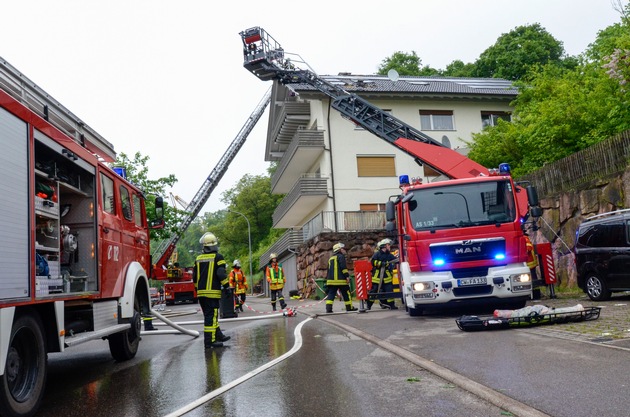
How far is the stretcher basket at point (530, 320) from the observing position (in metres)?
8.83

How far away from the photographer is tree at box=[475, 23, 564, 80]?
4859cm

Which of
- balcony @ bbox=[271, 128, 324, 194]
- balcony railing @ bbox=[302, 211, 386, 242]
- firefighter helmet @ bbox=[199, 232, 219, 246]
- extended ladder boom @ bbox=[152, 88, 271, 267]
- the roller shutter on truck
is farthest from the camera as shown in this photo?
extended ladder boom @ bbox=[152, 88, 271, 267]

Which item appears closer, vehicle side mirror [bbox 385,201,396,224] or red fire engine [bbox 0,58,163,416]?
red fire engine [bbox 0,58,163,416]

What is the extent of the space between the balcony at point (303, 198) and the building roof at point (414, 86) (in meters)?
4.79

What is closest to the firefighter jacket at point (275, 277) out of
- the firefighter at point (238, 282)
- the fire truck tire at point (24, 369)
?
the firefighter at point (238, 282)

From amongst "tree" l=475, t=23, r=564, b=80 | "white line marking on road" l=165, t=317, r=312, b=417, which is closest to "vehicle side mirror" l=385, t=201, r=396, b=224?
"white line marking on road" l=165, t=317, r=312, b=417

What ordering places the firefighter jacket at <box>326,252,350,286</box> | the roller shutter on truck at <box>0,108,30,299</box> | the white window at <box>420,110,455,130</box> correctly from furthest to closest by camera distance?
the white window at <box>420,110,455,130</box> → the firefighter jacket at <box>326,252,350,286</box> → the roller shutter on truck at <box>0,108,30,299</box>

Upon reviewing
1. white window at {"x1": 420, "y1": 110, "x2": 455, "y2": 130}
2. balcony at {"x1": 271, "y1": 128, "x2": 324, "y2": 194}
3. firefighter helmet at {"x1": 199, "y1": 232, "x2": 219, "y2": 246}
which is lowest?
firefighter helmet at {"x1": 199, "y1": 232, "x2": 219, "y2": 246}

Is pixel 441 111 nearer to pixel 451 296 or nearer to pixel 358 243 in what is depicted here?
pixel 358 243

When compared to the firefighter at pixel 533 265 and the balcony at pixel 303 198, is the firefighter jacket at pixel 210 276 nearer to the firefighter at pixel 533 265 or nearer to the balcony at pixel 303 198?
the firefighter at pixel 533 265

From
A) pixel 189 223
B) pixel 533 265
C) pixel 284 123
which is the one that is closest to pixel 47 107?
pixel 533 265

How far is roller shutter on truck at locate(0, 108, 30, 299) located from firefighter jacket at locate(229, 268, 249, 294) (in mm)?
12689

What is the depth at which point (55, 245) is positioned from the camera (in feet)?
21.8

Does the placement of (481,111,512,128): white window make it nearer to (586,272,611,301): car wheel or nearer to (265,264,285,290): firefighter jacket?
(265,264,285,290): firefighter jacket
